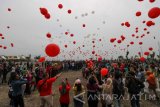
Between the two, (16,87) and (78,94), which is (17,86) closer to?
(16,87)

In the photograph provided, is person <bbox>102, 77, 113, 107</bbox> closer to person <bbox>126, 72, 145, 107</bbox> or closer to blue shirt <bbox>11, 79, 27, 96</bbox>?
person <bbox>126, 72, 145, 107</bbox>

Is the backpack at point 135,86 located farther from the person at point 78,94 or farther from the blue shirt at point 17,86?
Result: the blue shirt at point 17,86

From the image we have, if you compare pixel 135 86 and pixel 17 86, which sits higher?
pixel 17 86

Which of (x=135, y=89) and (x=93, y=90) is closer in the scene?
(x=93, y=90)

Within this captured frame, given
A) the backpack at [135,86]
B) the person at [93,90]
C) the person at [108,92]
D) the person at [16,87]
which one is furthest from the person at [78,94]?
the person at [16,87]

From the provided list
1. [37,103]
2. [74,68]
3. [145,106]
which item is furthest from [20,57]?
[145,106]

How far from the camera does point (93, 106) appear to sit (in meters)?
9.12

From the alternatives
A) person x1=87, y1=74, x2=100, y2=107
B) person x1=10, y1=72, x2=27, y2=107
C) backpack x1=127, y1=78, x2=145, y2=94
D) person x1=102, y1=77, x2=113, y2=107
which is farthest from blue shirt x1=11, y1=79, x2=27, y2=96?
backpack x1=127, y1=78, x2=145, y2=94

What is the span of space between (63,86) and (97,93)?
131cm

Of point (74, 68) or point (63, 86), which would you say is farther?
point (74, 68)

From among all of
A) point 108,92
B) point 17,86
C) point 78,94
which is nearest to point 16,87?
point 17,86

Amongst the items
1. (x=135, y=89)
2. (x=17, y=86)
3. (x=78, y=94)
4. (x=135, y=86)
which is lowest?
(x=78, y=94)

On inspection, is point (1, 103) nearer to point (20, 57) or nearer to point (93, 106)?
point (93, 106)

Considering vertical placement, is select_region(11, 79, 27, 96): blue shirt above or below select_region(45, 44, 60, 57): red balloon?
below
